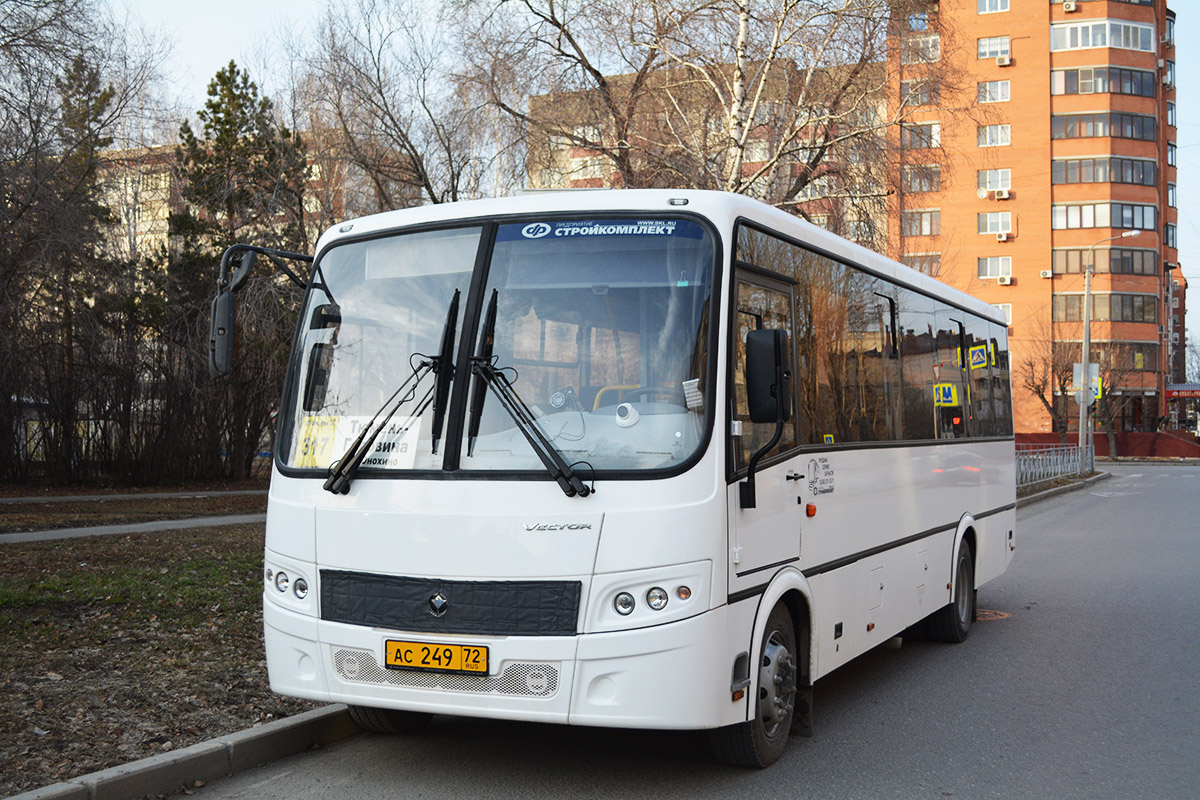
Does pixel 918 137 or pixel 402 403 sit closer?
pixel 402 403

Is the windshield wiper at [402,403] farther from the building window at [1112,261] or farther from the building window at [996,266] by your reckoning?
the building window at [996,266]

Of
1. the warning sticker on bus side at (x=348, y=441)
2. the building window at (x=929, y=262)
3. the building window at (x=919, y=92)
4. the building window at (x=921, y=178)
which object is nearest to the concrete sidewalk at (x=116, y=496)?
the building window at (x=921, y=178)

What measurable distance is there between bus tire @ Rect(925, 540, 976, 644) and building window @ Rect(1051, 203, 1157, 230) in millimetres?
68365

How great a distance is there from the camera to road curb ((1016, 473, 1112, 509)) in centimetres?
2854

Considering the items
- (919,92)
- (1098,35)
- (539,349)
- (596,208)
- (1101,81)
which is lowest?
(539,349)

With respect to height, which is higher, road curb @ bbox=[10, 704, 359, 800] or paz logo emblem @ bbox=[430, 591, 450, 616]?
paz logo emblem @ bbox=[430, 591, 450, 616]

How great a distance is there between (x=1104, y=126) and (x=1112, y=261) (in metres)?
8.33

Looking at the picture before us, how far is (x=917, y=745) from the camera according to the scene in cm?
662

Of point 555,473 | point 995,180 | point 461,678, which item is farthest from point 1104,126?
point 461,678

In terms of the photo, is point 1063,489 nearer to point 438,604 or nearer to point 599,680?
point 599,680

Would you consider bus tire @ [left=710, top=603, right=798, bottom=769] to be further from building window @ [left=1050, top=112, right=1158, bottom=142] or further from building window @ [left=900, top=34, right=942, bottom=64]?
building window @ [left=1050, top=112, right=1158, bottom=142]

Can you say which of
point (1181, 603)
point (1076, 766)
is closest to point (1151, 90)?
point (1181, 603)

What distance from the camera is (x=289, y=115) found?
24.3 meters

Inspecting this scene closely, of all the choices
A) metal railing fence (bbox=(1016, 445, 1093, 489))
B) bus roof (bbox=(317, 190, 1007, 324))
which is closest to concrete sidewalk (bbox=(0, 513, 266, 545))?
bus roof (bbox=(317, 190, 1007, 324))
